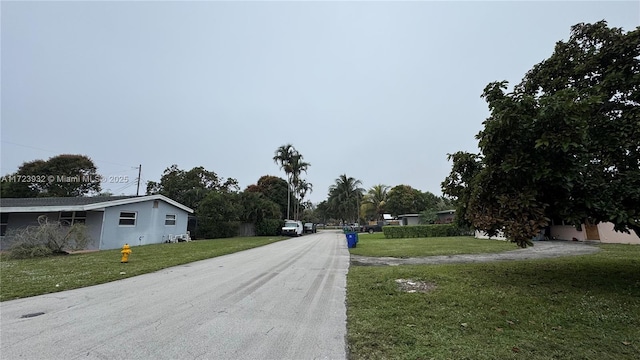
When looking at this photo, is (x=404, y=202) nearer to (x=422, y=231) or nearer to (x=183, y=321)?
(x=422, y=231)

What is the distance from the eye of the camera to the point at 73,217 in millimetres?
16984

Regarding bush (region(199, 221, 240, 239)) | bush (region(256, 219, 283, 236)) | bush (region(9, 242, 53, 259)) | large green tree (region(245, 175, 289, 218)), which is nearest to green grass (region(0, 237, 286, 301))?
bush (region(9, 242, 53, 259))

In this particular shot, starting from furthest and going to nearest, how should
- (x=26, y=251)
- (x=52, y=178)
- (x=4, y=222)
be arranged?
(x=52, y=178), (x=4, y=222), (x=26, y=251)

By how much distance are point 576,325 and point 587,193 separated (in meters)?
2.72

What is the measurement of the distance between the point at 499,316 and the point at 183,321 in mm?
4917

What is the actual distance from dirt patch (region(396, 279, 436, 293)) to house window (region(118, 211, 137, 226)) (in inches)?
723

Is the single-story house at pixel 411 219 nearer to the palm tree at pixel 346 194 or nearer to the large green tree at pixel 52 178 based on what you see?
the palm tree at pixel 346 194

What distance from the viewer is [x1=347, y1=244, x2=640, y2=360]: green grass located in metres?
3.28

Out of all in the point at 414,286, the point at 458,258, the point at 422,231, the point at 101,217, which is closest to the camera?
the point at 414,286

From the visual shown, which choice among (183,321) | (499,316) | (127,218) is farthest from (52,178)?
(499,316)

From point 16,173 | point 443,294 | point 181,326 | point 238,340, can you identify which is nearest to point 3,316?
point 181,326

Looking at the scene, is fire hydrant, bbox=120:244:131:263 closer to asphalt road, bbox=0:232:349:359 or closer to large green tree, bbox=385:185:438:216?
asphalt road, bbox=0:232:349:359

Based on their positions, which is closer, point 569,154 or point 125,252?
point 569,154

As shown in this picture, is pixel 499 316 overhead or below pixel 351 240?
below
